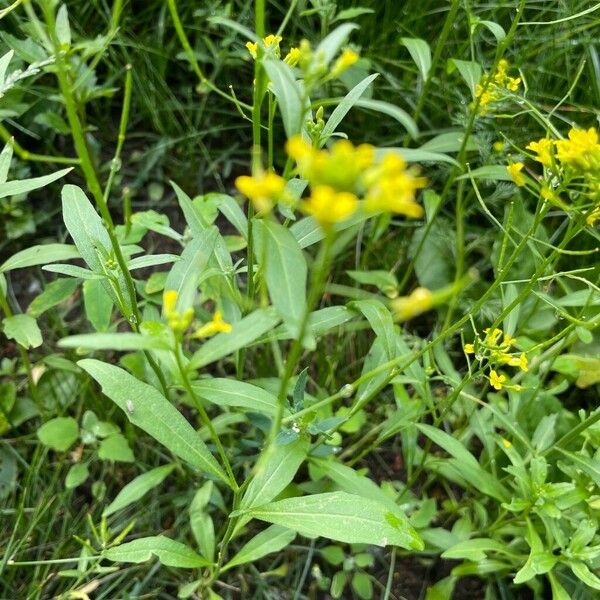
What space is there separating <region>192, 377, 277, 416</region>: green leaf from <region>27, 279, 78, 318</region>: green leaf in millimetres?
556

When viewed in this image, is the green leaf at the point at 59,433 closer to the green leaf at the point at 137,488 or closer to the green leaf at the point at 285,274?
the green leaf at the point at 137,488

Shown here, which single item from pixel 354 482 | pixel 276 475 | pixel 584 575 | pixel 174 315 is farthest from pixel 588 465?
pixel 174 315

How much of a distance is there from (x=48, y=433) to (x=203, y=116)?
1086 millimetres

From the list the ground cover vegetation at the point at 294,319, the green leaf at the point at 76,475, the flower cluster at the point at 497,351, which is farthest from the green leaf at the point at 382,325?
the green leaf at the point at 76,475

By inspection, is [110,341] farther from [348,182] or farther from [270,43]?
[270,43]

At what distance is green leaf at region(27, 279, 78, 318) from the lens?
1.46 meters

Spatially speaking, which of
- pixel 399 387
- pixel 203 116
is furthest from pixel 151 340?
pixel 203 116

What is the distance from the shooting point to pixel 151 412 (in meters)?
1.05

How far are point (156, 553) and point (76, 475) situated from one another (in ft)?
1.35

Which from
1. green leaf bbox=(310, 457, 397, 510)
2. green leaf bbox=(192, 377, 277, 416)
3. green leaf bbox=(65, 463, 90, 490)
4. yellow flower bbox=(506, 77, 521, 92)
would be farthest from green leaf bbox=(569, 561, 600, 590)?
green leaf bbox=(65, 463, 90, 490)

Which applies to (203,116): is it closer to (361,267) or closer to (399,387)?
(361,267)

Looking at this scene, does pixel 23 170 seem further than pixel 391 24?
No

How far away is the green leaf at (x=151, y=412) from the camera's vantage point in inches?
40.3

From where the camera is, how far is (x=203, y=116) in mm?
2105
